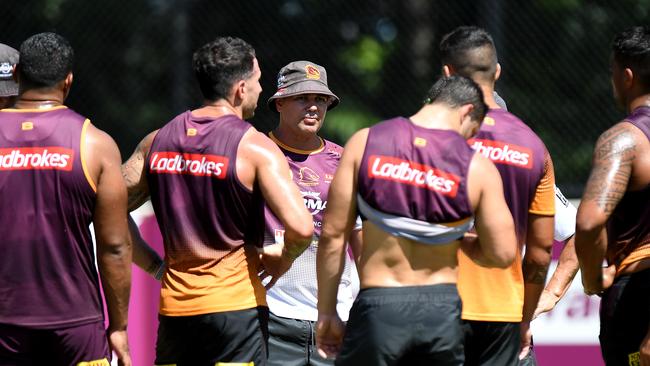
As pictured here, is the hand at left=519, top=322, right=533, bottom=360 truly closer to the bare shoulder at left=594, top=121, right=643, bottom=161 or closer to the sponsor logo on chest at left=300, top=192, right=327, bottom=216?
the bare shoulder at left=594, top=121, right=643, bottom=161

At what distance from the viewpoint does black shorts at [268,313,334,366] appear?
583 cm

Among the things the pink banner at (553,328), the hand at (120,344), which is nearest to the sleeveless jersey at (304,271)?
the hand at (120,344)

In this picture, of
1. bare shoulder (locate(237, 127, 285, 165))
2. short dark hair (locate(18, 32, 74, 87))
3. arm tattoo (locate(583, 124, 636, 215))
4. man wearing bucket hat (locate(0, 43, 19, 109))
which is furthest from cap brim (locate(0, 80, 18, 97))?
arm tattoo (locate(583, 124, 636, 215))

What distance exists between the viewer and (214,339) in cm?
479

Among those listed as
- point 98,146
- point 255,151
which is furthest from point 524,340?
point 98,146

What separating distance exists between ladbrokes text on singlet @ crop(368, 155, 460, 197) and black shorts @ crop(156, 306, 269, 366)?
3.03 ft

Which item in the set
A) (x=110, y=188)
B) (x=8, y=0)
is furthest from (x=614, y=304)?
(x=8, y=0)

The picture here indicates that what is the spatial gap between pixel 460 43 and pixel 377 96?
511cm

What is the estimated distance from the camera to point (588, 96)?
9.88 metres

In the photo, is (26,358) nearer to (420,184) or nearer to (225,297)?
(225,297)

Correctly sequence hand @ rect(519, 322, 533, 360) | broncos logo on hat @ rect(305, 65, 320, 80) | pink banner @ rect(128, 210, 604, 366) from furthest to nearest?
1. pink banner @ rect(128, 210, 604, 366)
2. broncos logo on hat @ rect(305, 65, 320, 80)
3. hand @ rect(519, 322, 533, 360)

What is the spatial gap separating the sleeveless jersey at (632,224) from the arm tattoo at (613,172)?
0.34ft

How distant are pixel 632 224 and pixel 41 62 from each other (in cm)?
259

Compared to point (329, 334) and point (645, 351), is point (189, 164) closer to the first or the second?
point (329, 334)
